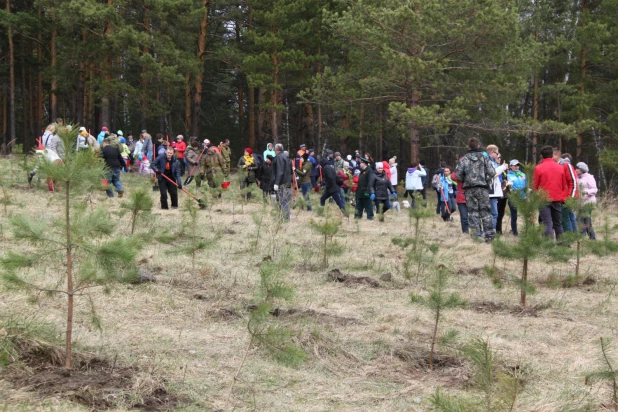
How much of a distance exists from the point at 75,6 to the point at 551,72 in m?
21.6

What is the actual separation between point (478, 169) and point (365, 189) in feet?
14.7

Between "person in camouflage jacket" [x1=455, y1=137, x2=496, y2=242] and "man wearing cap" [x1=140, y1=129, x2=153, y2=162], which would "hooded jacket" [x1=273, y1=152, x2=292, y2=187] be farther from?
"man wearing cap" [x1=140, y1=129, x2=153, y2=162]

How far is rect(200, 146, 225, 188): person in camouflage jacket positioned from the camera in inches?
656

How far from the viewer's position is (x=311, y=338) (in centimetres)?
567

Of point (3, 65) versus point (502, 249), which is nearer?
point (502, 249)

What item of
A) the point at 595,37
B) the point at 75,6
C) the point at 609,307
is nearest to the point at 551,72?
the point at 595,37

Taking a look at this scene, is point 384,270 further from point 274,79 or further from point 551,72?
point 551,72

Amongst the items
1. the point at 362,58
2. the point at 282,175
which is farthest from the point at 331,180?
the point at 362,58

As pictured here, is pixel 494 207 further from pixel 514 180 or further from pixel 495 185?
pixel 514 180

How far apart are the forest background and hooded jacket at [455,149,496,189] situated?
1010cm

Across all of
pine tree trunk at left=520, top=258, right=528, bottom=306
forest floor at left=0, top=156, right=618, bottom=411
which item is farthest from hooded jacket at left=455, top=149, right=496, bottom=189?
pine tree trunk at left=520, top=258, right=528, bottom=306

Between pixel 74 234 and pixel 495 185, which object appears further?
pixel 495 185

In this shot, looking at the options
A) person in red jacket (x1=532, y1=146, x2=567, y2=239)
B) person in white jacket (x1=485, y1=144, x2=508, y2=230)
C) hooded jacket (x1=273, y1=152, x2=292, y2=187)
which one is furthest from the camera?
hooded jacket (x1=273, y1=152, x2=292, y2=187)

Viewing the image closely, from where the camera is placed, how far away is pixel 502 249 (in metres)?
6.95
